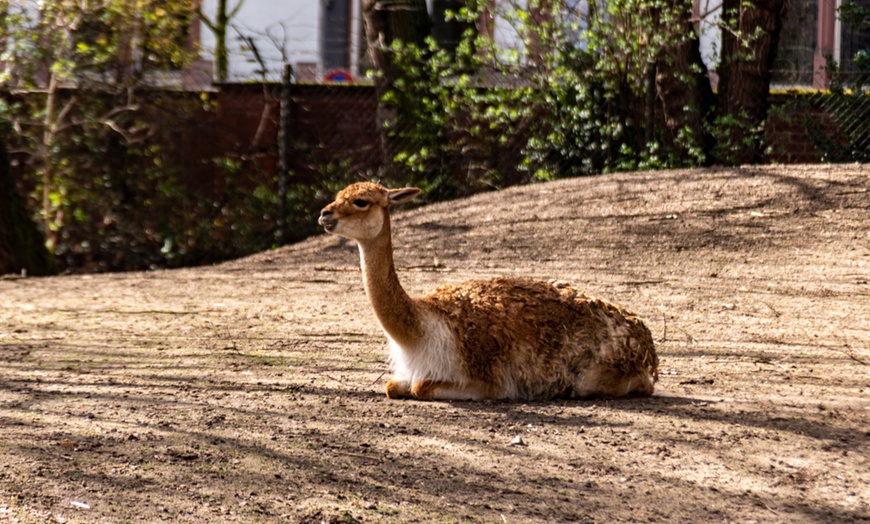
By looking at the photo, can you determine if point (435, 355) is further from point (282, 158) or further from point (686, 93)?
point (282, 158)

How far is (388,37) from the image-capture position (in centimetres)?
1405

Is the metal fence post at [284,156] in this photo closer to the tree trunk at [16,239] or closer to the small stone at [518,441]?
the tree trunk at [16,239]

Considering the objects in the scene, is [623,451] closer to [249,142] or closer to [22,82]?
[249,142]

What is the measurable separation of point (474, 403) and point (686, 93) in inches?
326

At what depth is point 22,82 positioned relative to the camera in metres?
14.3

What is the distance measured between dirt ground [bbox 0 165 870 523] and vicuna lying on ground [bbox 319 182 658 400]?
13 centimetres

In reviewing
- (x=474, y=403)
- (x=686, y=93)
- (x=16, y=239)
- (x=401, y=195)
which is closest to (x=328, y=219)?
(x=401, y=195)

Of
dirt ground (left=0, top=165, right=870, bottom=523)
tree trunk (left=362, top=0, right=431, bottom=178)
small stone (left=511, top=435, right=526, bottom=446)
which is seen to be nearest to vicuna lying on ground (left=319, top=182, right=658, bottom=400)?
dirt ground (left=0, top=165, right=870, bottom=523)

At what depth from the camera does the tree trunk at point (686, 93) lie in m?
12.4

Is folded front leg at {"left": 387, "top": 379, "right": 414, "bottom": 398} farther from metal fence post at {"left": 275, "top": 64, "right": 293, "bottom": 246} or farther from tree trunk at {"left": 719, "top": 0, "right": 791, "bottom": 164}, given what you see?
metal fence post at {"left": 275, "top": 64, "right": 293, "bottom": 246}

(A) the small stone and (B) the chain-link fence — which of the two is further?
(B) the chain-link fence

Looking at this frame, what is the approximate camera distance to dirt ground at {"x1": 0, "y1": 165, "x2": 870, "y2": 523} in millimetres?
3779

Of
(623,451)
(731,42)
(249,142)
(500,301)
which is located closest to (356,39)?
(249,142)

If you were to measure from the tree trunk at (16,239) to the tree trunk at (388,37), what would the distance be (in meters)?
4.07
